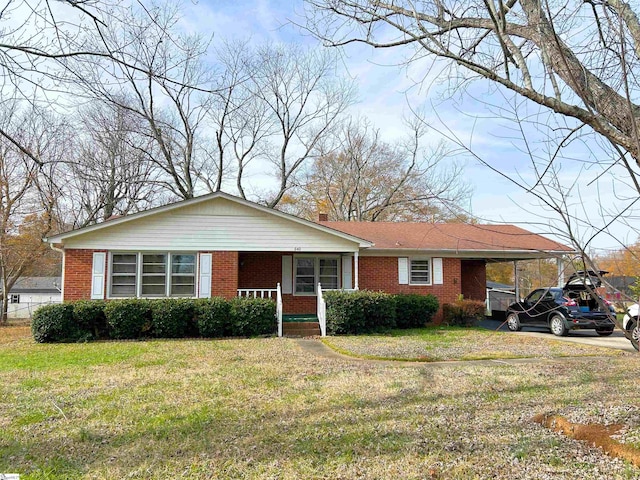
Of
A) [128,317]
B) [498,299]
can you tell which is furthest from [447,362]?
[498,299]

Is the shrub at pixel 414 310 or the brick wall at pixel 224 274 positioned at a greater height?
the brick wall at pixel 224 274

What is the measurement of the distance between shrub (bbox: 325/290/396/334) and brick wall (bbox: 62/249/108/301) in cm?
734

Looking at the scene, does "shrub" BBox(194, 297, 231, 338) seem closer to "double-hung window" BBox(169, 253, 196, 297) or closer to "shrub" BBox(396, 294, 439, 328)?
"double-hung window" BBox(169, 253, 196, 297)

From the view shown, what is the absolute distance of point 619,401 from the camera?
5.87 m

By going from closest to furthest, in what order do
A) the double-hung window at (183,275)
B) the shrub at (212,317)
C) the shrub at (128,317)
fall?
the shrub at (128,317)
the shrub at (212,317)
the double-hung window at (183,275)

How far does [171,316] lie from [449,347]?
24.6 feet

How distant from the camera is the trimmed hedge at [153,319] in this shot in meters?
12.7

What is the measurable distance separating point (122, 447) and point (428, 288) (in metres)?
14.0

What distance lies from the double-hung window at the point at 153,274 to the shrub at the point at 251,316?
83.3 inches

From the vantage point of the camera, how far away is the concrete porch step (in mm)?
14062

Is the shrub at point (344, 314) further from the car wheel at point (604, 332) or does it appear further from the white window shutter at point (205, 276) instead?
the car wheel at point (604, 332)

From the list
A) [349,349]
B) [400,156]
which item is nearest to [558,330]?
[349,349]

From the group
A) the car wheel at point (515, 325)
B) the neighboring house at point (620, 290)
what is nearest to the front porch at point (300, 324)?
the car wheel at point (515, 325)

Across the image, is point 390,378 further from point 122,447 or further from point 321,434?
point 122,447
